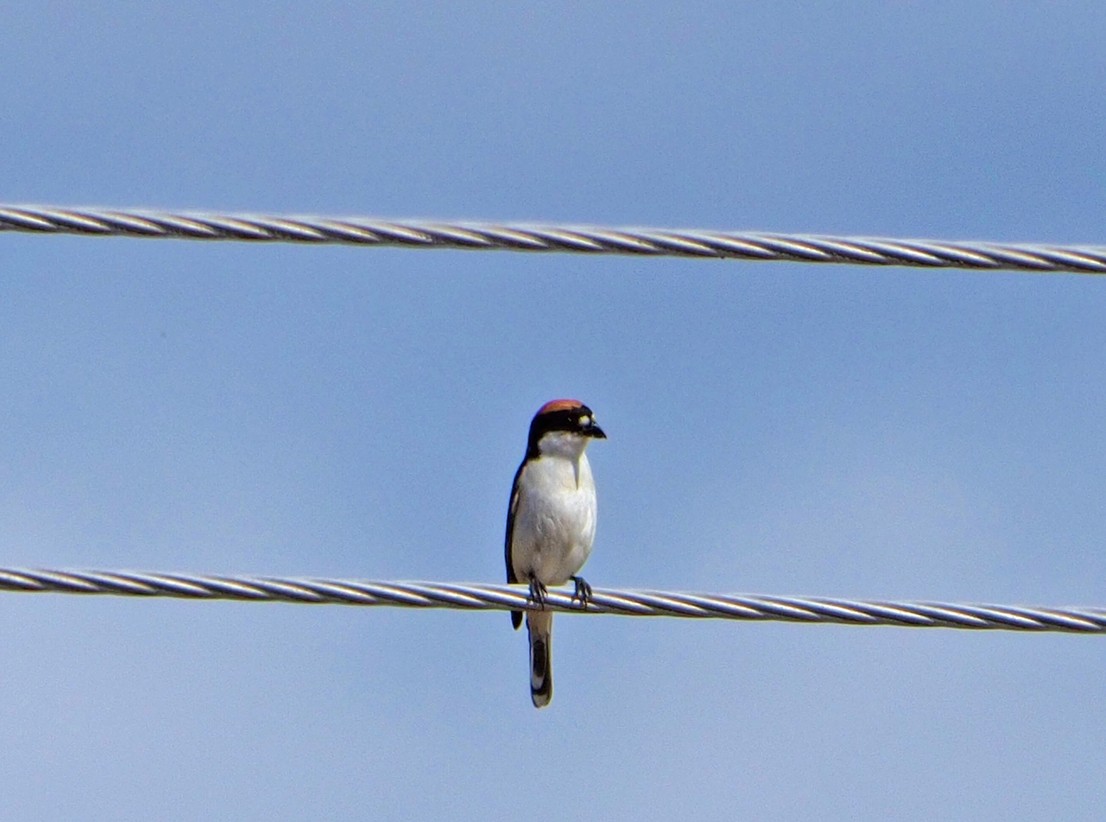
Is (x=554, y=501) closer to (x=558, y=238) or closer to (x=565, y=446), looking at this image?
(x=565, y=446)

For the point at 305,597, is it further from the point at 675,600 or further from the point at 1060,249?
the point at 1060,249

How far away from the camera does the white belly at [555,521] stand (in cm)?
1189

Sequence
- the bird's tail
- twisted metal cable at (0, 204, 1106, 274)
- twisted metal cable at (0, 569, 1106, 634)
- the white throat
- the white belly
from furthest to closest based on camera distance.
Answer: the bird's tail < the white throat < the white belly < twisted metal cable at (0, 569, 1106, 634) < twisted metal cable at (0, 204, 1106, 274)

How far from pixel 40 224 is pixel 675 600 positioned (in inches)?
99.1

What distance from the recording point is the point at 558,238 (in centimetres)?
604

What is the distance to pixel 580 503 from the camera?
12000 millimetres

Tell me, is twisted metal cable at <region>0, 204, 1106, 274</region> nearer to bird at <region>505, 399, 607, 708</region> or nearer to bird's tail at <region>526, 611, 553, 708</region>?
bird at <region>505, 399, 607, 708</region>

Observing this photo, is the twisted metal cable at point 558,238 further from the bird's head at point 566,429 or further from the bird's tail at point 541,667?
the bird's tail at point 541,667

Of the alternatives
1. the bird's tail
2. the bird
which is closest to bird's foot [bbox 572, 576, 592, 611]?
the bird

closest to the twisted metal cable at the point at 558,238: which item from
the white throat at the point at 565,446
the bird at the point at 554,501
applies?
the bird at the point at 554,501

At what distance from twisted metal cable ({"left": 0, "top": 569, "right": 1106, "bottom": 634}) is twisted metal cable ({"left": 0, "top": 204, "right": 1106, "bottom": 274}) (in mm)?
1155

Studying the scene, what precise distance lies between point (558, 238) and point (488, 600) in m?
1.51

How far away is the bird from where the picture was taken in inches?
468

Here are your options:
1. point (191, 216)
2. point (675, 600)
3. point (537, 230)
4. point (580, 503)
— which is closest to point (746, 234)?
point (537, 230)
